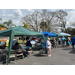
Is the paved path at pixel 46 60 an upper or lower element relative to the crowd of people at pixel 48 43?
lower

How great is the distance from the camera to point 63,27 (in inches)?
1590

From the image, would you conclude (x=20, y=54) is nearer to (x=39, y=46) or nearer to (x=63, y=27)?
(x=39, y=46)

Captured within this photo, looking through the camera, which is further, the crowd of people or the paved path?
the crowd of people

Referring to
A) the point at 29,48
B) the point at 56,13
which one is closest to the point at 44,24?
the point at 56,13

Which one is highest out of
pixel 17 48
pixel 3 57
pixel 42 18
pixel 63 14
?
pixel 63 14

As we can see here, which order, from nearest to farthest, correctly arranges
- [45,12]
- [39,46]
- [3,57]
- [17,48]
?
[3,57] → [17,48] → [39,46] → [45,12]

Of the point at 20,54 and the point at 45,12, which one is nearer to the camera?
the point at 20,54

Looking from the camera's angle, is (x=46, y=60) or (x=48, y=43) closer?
(x=46, y=60)

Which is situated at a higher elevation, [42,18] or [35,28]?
[42,18]

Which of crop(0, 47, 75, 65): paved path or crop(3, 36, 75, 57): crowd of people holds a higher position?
crop(3, 36, 75, 57): crowd of people

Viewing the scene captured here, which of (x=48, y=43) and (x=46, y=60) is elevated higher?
(x=48, y=43)

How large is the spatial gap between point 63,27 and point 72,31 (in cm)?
523

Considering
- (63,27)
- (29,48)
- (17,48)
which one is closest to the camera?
(17,48)

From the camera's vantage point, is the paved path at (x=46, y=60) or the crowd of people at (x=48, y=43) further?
the crowd of people at (x=48, y=43)
